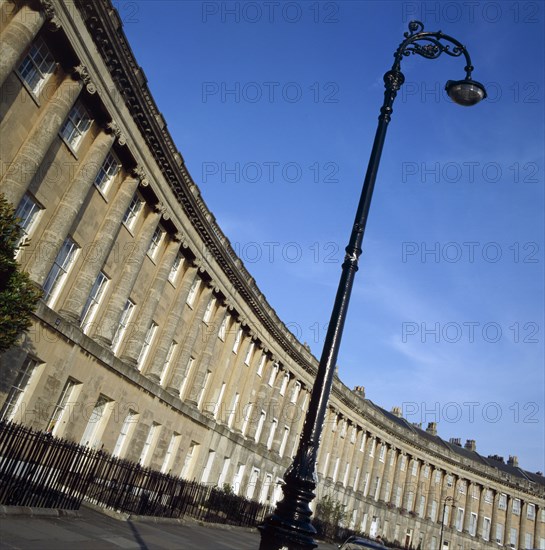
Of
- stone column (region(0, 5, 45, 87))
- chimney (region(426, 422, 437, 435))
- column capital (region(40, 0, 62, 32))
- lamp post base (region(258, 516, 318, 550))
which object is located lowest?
lamp post base (region(258, 516, 318, 550))

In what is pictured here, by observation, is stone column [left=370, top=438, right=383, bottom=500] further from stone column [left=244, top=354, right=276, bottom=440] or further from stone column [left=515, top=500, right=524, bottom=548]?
stone column [left=244, top=354, right=276, bottom=440]

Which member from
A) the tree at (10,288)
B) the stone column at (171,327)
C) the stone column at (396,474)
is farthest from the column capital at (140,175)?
the stone column at (396,474)

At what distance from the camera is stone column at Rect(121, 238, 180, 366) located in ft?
77.0

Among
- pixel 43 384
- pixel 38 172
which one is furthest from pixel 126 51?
pixel 43 384

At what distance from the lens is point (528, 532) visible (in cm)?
6988

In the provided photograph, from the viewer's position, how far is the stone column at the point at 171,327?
84.5ft

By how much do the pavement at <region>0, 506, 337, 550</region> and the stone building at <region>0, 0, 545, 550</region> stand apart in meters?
4.79

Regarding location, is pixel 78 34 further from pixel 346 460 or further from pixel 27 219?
pixel 346 460

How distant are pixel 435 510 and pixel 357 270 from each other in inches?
2793

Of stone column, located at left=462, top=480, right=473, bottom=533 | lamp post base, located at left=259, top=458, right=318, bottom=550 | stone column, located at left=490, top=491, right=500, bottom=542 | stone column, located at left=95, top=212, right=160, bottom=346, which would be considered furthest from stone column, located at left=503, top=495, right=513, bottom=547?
lamp post base, located at left=259, top=458, right=318, bottom=550

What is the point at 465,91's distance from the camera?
856 cm

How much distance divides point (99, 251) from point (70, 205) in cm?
271

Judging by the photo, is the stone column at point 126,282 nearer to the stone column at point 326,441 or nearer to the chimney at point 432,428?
the stone column at point 326,441

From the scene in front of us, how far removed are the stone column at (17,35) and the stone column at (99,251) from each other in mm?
7380
